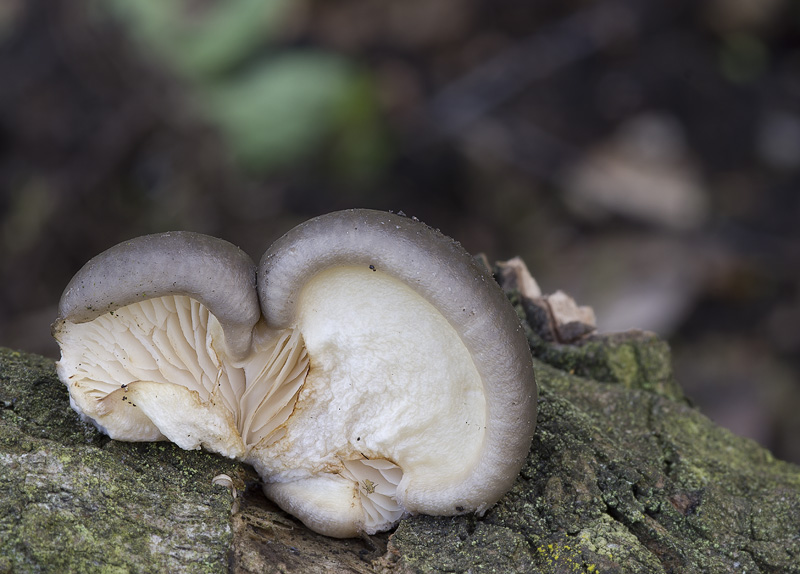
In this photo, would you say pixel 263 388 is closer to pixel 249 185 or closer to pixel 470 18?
pixel 249 185

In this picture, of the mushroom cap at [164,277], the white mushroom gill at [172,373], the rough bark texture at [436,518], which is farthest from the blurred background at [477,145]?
the mushroom cap at [164,277]

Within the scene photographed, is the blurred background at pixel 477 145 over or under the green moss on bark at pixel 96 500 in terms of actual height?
over

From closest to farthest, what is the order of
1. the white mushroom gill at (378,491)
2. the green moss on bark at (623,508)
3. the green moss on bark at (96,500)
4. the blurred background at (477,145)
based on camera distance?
the green moss on bark at (96,500)
the green moss on bark at (623,508)
the white mushroom gill at (378,491)
the blurred background at (477,145)

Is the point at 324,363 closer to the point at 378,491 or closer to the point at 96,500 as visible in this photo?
the point at 378,491

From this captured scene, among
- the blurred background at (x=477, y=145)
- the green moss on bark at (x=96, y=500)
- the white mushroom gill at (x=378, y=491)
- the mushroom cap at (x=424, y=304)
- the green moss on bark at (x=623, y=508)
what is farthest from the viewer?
the blurred background at (x=477, y=145)

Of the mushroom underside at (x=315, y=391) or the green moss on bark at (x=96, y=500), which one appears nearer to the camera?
the green moss on bark at (x=96, y=500)

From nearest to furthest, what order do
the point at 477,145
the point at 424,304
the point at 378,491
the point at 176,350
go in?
1. the point at 424,304
2. the point at 176,350
3. the point at 378,491
4. the point at 477,145

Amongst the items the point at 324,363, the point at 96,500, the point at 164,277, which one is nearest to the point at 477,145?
the point at 324,363

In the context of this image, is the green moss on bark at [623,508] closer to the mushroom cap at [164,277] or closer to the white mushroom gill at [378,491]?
the white mushroom gill at [378,491]
